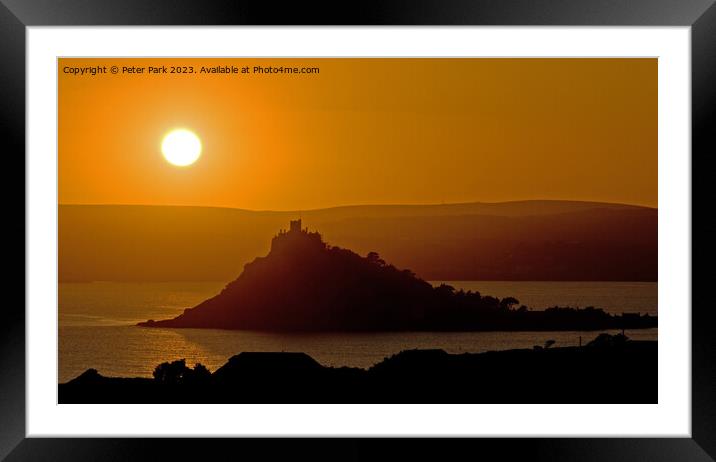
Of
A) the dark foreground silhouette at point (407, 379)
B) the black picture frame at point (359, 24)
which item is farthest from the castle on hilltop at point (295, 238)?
the black picture frame at point (359, 24)

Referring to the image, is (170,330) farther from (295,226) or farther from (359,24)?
(359,24)

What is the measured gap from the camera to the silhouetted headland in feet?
Result: 21.1

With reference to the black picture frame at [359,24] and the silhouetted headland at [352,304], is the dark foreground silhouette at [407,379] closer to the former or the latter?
the silhouetted headland at [352,304]

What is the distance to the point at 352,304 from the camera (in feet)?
24.8

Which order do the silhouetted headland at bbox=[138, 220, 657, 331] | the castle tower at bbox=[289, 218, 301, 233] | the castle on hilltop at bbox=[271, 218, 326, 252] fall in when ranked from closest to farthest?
the castle tower at bbox=[289, 218, 301, 233], the castle on hilltop at bbox=[271, 218, 326, 252], the silhouetted headland at bbox=[138, 220, 657, 331]

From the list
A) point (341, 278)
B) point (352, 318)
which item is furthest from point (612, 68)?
point (352, 318)

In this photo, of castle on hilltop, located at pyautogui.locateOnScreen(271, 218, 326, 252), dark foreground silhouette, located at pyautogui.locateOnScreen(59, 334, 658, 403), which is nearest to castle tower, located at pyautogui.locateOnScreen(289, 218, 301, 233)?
castle on hilltop, located at pyautogui.locateOnScreen(271, 218, 326, 252)

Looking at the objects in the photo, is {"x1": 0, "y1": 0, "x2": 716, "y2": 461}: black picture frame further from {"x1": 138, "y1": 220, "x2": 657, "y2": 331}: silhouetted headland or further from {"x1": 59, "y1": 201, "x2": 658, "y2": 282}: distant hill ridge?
{"x1": 138, "y1": 220, "x2": 657, "y2": 331}: silhouetted headland

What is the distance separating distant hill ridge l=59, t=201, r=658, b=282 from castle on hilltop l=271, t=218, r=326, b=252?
5.1 inches

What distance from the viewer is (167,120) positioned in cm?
425

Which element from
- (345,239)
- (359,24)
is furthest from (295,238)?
(359,24)

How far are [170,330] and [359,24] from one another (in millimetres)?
4018

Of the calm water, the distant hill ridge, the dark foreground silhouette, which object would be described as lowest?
the dark foreground silhouette

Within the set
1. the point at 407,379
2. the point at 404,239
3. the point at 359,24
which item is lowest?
the point at 407,379
